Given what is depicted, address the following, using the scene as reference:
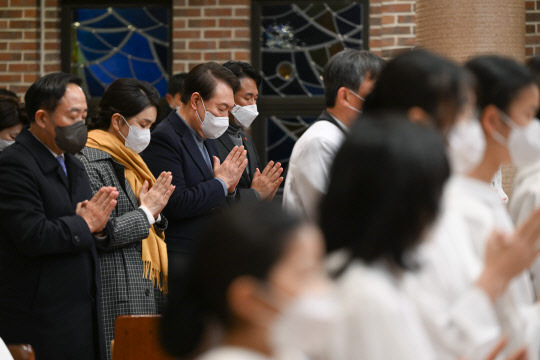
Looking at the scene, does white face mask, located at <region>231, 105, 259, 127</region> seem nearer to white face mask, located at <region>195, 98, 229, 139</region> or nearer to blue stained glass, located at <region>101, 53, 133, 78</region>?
white face mask, located at <region>195, 98, 229, 139</region>

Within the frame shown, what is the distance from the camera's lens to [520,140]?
6.69 ft

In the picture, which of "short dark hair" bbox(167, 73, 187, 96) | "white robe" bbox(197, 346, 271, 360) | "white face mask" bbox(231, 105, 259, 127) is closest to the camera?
"white robe" bbox(197, 346, 271, 360)

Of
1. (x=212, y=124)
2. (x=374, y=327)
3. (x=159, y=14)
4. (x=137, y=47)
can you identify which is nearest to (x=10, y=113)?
(x=212, y=124)

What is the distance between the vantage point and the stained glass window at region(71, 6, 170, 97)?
19.8ft

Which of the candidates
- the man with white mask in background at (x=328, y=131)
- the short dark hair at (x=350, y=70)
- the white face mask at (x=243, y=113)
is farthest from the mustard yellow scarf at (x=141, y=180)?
the short dark hair at (x=350, y=70)

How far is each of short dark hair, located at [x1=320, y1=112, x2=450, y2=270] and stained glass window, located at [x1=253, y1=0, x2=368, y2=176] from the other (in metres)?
4.36

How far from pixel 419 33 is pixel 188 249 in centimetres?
160

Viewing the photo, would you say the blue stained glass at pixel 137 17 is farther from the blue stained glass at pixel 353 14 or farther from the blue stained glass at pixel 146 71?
the blue stained glass at pixel 353 14

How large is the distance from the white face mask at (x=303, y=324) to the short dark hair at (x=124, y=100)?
2469mm

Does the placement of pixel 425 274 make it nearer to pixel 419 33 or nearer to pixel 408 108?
pixel 408 108

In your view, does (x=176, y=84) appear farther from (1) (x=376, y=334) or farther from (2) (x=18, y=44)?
(1) (x=376, y=334)

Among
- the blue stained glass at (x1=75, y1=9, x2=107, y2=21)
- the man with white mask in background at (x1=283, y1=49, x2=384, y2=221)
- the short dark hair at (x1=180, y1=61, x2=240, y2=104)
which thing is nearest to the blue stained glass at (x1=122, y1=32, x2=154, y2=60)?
the blue stained glass at (x1=75, y1=9, x2=107, y2=21)

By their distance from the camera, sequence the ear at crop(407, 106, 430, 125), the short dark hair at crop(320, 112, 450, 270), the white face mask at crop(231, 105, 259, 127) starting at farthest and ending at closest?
the white face mask at crop(231, 105, 259, 127) → the ear at crop(407, 106, 430, 125) → the short dark hair at crop(320, 112, 450, 270)

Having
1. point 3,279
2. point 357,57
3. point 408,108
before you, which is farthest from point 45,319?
point 408,108
